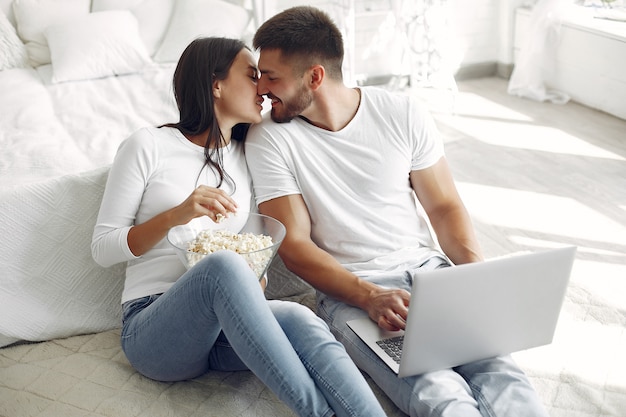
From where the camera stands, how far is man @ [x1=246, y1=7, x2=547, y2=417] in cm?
192

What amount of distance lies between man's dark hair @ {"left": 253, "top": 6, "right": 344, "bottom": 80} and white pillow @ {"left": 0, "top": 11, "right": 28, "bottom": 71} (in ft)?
7.39

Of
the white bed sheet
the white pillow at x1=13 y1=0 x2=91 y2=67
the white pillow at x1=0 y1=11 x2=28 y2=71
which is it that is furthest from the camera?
the white pillow at x1=13 y1=0 x2=91 y2=67

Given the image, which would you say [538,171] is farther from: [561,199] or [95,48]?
[95,48]

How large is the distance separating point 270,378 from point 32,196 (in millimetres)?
884

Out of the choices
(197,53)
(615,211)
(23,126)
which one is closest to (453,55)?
(615,211)

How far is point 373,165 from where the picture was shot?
6.58 ft

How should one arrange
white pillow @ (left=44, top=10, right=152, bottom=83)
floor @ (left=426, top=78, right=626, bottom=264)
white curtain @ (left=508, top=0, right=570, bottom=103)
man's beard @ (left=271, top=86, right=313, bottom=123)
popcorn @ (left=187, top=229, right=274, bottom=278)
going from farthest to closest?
white curtain @ (left=508, top=0, right=570, bottom=103) < white pillow @ (left=44, top=10, right=152, bottom=83) < floor @ (left=426, top=78, right=626, bottom=264) < man's beard @ (left=271, top=86, right=313, bottom=123) < popcorn @ (left=187, top=229, right=274, bottom=278)

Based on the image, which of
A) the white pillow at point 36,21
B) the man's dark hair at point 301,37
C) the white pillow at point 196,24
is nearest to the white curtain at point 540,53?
the white pillow at point 196,24

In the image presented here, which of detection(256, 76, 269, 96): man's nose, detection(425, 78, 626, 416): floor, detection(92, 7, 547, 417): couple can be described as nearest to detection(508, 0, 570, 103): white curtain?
detection(425, 78, 626, 416): floor

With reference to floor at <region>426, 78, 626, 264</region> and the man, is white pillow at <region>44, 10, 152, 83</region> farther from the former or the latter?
the man

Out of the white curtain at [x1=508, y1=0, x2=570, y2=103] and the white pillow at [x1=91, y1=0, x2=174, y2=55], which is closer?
the white pillow at [x1=91, y1=0, x2=174, y2=55]

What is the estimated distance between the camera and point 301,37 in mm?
1972

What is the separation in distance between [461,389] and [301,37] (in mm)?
982

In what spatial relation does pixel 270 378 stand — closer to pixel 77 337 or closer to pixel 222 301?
pixel 222 301
